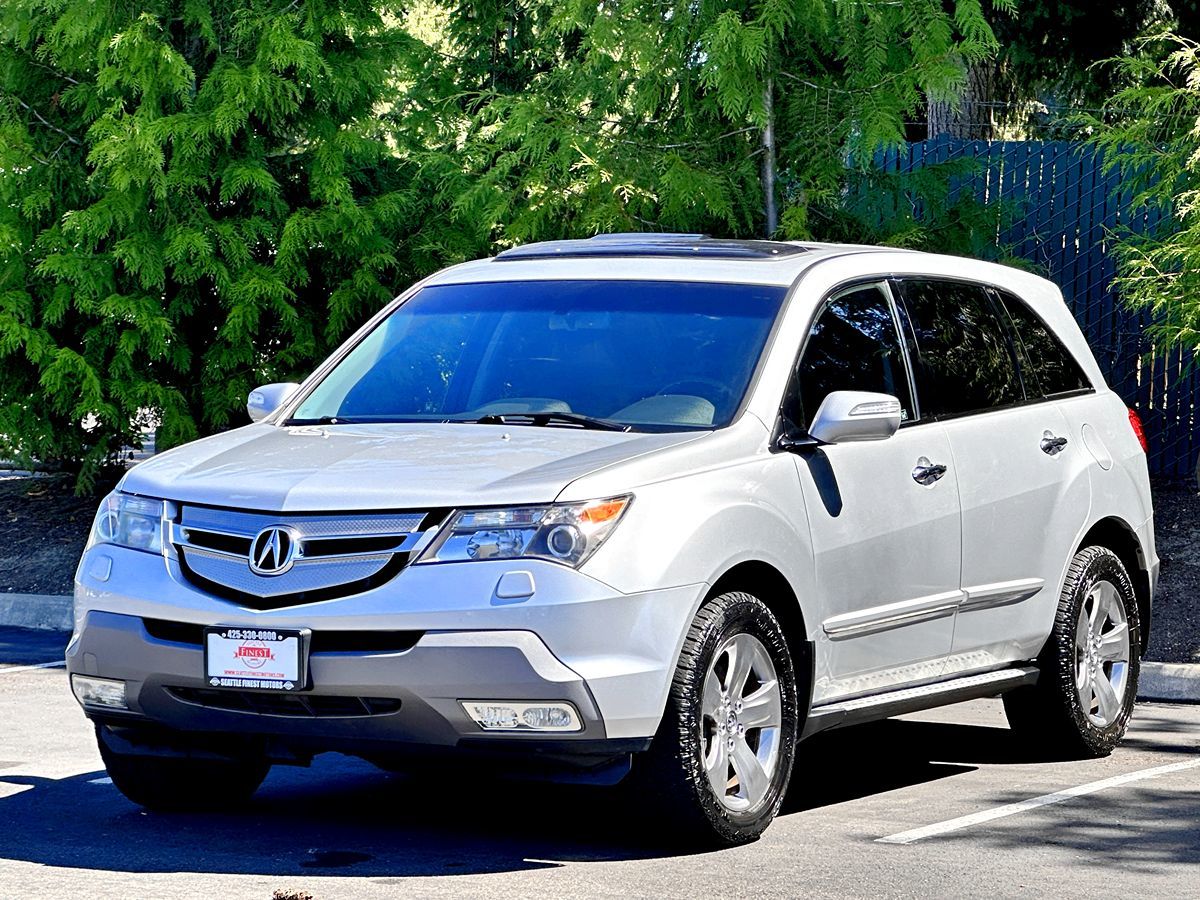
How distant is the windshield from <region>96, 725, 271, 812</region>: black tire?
1.27 m

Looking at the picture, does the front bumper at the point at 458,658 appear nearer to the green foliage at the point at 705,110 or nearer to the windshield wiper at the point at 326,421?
the windshield wiper at the point at 326,421

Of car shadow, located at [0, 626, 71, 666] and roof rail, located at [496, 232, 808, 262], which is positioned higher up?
roof rail, located at [496, 232, 808, 262]

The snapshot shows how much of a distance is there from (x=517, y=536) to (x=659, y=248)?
2.07 m

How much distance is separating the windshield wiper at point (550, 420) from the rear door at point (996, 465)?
56.2 inches

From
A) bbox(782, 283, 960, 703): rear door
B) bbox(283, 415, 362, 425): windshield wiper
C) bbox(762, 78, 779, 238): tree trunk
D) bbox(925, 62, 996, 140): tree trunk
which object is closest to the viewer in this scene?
bbox(782, 283, 960, 703): rear door

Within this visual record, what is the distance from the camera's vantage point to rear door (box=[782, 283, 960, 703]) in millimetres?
6883

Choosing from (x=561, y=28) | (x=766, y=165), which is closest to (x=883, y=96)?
(x=766, y=165)

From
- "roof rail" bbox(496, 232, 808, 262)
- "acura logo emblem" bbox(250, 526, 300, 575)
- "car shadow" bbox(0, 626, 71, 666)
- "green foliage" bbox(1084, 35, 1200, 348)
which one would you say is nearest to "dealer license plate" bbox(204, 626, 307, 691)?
"acura logo emblem" bbox(250, 526, 300, 575)

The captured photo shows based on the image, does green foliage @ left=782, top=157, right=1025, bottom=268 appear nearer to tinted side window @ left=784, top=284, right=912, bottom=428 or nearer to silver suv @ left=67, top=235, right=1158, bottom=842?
silver suv @ left=67, top=235, right=1158, bottom=842

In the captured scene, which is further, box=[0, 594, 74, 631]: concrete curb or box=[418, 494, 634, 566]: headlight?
box=[0, 594, 74, 631]: concrete curb

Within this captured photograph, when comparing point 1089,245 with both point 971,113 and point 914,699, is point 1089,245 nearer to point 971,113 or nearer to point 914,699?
point 971,113

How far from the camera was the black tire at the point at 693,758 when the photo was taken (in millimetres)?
6129

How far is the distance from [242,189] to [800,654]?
8.43 metres

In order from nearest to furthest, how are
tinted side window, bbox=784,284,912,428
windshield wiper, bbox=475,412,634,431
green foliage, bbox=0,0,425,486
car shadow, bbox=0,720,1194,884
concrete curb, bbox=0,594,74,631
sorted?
car shadow, bbox=0,720,1194,884 < windshield wiper, bbox=475,412,634,431 < tinted side window, bbox=784,284,912,428 < concrete curb, bbox=0,594,74,631 < green foliage, bbox=0,0,425,486
